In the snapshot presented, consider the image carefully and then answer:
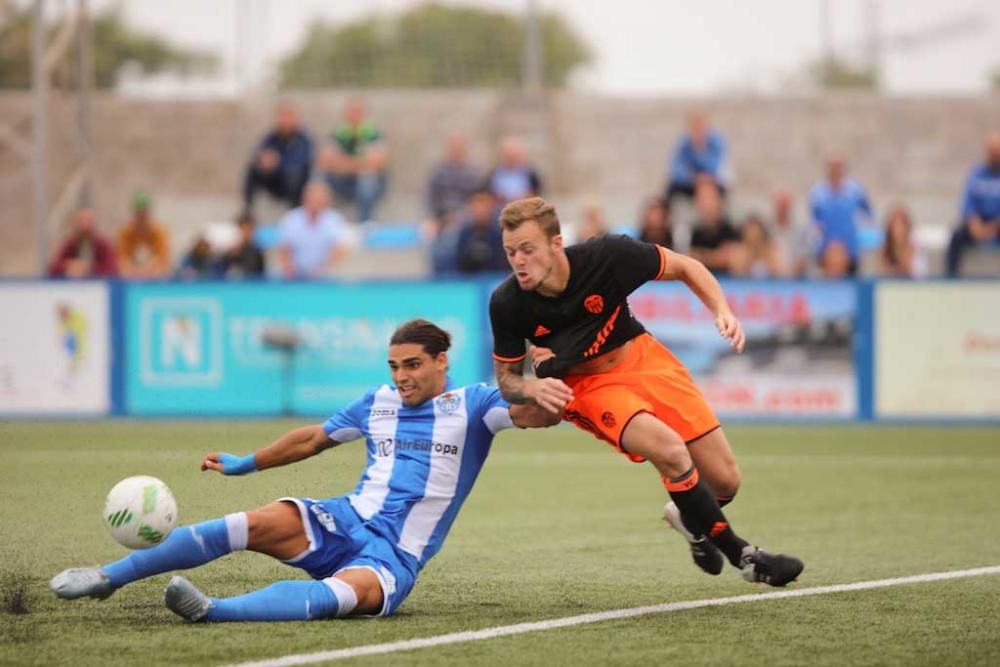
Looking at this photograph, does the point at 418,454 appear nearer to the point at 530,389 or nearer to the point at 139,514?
the point at 530,389

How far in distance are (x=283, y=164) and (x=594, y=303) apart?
13912 millimetres

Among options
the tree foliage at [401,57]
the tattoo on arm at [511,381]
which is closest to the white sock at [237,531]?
the tattoo on arm at [511,381]

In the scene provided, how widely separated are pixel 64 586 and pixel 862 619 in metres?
3.06

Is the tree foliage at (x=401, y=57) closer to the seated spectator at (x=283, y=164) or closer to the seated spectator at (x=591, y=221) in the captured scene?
the seated spectator at (x=283, y=164)

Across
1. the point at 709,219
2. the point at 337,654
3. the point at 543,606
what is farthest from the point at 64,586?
the point at 709,219

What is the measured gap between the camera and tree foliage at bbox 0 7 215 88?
2278 cm

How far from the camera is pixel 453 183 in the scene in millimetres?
20016

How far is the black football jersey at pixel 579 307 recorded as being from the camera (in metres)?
6.98

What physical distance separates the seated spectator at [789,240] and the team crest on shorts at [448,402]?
40.6 ft

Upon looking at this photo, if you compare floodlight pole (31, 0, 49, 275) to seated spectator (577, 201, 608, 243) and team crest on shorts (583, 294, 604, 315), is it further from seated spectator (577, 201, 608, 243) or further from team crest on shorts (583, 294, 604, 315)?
team crest on shorts (583, 294, 604, 315)

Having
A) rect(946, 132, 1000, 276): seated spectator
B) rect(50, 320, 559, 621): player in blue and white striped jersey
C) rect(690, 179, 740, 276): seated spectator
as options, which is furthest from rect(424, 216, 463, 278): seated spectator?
rect(50, 320, 559, 621): player in blue and white striped jersey

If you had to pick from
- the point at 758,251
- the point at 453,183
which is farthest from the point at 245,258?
the point at 758,251

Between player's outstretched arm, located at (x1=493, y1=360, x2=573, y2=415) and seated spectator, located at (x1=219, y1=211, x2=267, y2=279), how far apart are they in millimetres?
12131

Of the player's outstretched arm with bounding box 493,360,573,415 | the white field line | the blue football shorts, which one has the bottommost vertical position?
the white field line
